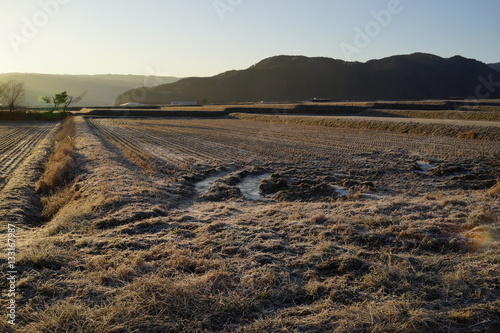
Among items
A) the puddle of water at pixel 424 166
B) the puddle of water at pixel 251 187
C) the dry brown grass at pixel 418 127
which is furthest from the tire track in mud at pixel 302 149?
the puddle of water at pixel 251 187

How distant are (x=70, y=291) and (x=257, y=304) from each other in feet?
9.45

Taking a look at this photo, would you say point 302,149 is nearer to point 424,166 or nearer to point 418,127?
point 424,166

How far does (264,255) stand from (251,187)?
7.29m

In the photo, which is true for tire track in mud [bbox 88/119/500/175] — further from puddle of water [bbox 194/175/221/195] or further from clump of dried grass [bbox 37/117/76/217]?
clump of dried grass [bbox 37/117/76/217]

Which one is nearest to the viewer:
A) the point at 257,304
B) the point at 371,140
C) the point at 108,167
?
the point at 257,304

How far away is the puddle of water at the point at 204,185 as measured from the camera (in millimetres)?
13391

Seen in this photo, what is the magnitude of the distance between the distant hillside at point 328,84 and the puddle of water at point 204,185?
153 meters

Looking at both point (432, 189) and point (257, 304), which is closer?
point (257, 304)

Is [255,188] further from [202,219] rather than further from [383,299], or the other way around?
[383,299]

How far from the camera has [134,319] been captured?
15.1 ft

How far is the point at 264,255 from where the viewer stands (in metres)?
6.74

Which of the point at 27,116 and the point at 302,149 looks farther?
the point at 27,116

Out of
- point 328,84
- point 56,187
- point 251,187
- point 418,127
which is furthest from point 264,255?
point 328,84

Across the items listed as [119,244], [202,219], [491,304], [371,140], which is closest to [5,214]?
[119,244]
